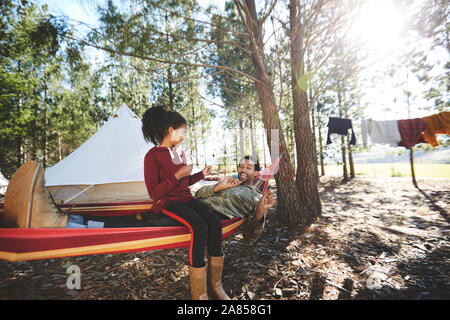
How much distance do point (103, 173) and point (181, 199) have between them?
2.85 meters

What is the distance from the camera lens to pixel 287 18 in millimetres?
2557

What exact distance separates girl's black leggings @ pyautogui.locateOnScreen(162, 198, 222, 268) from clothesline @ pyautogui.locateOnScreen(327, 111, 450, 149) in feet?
11.1

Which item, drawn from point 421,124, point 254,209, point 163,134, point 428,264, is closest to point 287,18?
point 163,134

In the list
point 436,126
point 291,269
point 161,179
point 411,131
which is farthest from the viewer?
point 411,131

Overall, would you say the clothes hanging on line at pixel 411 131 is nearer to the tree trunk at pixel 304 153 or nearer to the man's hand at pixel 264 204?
the tree trunk at pixel 304 153

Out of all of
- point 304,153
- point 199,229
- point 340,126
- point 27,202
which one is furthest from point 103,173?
point 340,126

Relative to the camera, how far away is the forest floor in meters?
1.36

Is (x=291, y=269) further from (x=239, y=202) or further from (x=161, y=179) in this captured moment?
(x=161, y=179)

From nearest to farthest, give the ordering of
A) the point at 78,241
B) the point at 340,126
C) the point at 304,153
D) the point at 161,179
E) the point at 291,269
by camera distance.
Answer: the point at 78,241 → the point at 161,179 → the point at 291,269 → the point at 304,153 → the point at 340,126

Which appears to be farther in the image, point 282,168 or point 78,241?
point 282,168

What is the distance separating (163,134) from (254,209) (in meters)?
1.13

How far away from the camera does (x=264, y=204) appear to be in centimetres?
159

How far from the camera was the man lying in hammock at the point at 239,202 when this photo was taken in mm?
1550

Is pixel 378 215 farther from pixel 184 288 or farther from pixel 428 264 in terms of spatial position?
pixel 184 288
